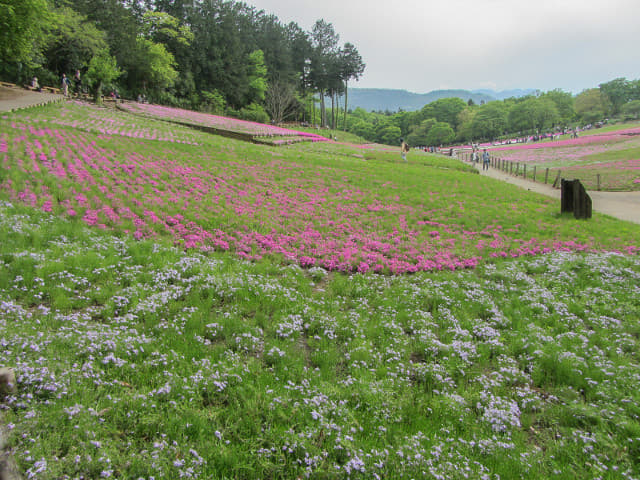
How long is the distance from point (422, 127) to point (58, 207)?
13899 centimetres

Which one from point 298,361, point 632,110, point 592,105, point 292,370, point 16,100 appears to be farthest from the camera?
point 592,105

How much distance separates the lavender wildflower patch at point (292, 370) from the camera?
3.93 m

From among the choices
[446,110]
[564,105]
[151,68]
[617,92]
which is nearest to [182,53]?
[151,68]

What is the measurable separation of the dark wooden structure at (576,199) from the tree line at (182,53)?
36860 mm

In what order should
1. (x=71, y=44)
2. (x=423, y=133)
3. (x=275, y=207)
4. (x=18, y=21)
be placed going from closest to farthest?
(x=275, y=207) → (x=18, y=21) → (x=71, y=44) → (x=423, y=133)

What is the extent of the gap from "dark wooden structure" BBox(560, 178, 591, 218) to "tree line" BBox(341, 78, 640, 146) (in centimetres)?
9065

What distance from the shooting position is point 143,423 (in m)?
4.11

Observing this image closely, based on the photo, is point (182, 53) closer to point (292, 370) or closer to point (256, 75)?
point (256, 75)

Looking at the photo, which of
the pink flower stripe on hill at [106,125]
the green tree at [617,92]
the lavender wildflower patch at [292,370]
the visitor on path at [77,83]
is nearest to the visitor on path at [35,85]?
the visitor on path at [77,83]

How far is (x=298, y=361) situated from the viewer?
5691 millimetres

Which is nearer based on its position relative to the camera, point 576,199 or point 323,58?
point 576,199

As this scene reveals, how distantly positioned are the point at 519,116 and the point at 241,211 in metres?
129

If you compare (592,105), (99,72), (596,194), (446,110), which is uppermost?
(446,110)

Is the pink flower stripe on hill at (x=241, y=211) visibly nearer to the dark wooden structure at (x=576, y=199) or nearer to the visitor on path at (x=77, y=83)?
the dark wooden structure at (x=576, y=199)
